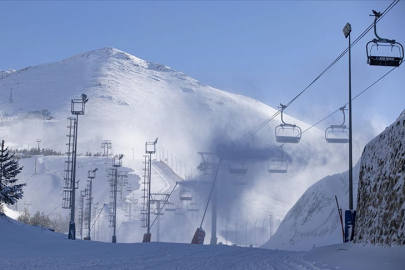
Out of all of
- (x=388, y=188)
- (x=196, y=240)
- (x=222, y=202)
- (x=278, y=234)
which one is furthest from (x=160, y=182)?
(x=388, y=188)

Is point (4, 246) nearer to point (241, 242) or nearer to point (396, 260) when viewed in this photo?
point (396, 260)

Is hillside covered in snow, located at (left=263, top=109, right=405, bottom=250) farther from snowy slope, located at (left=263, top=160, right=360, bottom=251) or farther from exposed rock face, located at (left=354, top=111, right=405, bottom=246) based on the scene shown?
snowy slope, located at (left=263, top=160, right=360, bottom=251)

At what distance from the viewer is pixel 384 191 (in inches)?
797

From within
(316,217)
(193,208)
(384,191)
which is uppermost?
(384,191)

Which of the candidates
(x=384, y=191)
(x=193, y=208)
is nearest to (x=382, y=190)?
(x=384, y=191)

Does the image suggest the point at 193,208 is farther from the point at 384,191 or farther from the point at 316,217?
the point at 384,191

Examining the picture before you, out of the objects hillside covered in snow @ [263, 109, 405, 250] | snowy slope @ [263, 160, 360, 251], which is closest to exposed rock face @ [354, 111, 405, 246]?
hillside covered in snow @ [263, 109, 405, 250]

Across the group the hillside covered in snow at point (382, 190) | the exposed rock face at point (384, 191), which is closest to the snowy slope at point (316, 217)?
the hillside covered in snow at point (382, 190)

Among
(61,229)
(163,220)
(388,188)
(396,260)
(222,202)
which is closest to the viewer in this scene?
(396,260)

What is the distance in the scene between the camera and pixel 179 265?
20609mm

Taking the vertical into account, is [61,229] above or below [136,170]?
below

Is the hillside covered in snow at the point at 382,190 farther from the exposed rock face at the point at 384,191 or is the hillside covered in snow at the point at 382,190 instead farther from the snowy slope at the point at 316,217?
the snowy slope at the point at 316,217

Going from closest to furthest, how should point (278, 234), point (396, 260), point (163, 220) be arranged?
point (396, 260) < point (278, 234) < point (163, 220)

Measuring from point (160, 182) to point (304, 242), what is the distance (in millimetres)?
112128
